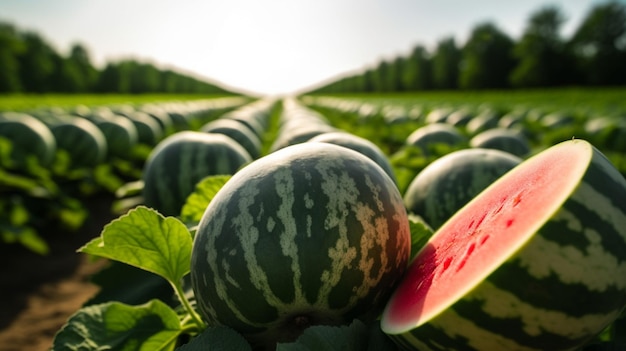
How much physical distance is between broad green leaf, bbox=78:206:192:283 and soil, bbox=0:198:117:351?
2.63m

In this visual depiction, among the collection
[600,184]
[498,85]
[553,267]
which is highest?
[600,184]

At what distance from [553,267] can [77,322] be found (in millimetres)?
1272

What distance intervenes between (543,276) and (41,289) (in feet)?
16.4

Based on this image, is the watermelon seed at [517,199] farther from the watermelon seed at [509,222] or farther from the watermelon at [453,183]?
the watermelon at [453,183]

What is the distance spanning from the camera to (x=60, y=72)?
59.7 meters

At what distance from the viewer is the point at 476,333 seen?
1.06 m

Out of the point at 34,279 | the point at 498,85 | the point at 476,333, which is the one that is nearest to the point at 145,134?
the point at 34,279

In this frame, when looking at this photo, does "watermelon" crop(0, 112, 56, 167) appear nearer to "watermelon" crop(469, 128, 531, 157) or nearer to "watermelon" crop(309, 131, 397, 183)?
"watermelon" crop(469, 128, 531, 157)

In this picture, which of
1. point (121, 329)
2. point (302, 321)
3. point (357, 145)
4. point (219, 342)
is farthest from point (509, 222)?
point (357, 145)

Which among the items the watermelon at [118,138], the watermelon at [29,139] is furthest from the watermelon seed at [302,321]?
the watermelon at [118,138]

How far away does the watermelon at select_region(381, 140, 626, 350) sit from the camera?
3.22 ft

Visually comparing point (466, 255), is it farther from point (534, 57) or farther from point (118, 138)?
point (534, 57)

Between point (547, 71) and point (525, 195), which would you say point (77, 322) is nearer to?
point (525, 195)

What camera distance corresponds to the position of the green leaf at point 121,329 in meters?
1.46
